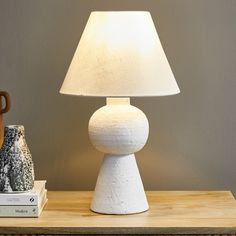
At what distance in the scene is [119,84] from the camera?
1478 millimetres

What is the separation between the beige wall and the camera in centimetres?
187

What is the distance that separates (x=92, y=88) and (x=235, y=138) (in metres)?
0.64

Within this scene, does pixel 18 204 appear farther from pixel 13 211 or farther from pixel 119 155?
pixel 119 155

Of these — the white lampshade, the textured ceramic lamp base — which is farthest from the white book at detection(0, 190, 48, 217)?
the white lampshade

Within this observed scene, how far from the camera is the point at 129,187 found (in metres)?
1.59

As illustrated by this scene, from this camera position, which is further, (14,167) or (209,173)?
(209,173)

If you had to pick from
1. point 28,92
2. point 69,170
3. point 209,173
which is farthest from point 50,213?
point 209,173

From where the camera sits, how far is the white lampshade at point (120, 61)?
4.86 ft

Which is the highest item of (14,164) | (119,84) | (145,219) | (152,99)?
(119,84)

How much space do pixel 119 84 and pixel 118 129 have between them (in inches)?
5.5

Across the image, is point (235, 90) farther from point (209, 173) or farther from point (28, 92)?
point (28, 92)

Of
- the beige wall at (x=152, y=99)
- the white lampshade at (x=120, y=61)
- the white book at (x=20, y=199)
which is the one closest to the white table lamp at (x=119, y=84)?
the white lampshade at (x=120, y=61)

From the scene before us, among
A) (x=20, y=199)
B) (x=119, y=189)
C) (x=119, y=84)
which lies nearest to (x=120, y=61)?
(x=119, y=84)

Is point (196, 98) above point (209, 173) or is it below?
above
